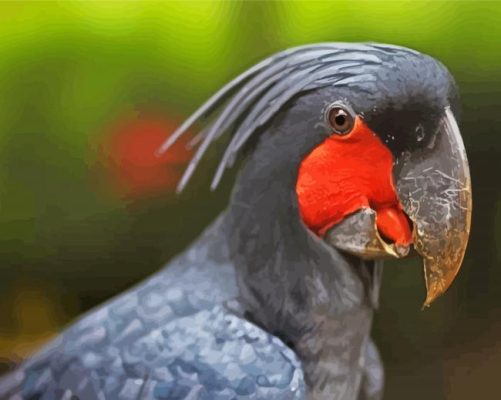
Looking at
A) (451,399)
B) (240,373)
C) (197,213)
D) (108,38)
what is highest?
(108,38)

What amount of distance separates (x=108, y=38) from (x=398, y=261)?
34 centimetres

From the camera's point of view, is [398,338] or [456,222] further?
[398,338]

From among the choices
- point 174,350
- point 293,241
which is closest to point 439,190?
point 293,241

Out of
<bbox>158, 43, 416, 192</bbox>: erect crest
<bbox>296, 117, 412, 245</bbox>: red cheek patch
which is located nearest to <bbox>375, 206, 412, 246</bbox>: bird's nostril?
<bbox>296, 117, 412, 245</bbox>: red cheek patch

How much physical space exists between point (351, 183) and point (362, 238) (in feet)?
0.17

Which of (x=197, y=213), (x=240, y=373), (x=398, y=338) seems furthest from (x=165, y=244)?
(x=398, y=338)

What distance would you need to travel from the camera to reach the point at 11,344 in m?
0.66

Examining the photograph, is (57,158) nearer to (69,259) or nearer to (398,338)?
(69,259)

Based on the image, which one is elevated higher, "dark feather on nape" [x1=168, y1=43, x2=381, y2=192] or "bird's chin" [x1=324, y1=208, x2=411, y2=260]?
"dark feather on nape" [x1=168, y1=43, x2=381, y2=192]

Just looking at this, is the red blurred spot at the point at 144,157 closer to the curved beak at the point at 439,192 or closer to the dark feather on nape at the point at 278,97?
the dark feather on nape at the point at 278,97

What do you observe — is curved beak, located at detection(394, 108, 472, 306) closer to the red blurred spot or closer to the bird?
the bird

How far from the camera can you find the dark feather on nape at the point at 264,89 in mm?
585

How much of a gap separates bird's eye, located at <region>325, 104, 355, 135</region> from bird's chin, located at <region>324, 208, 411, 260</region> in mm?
70

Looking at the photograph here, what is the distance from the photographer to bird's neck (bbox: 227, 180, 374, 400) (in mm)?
602
